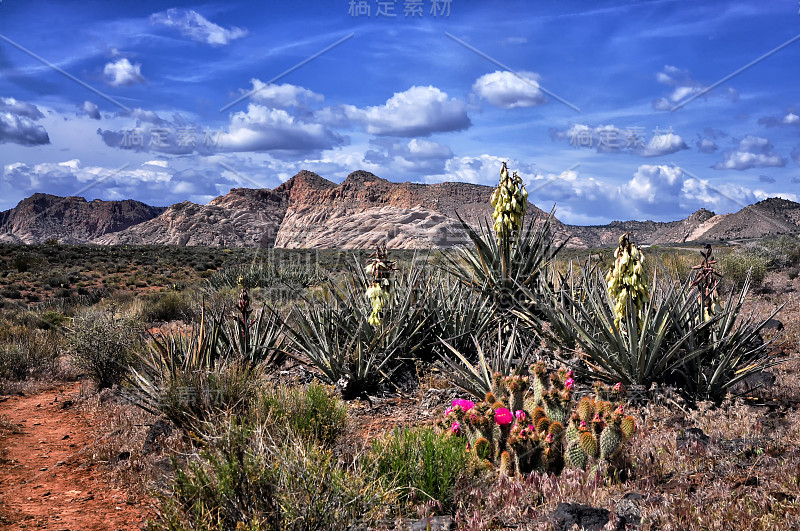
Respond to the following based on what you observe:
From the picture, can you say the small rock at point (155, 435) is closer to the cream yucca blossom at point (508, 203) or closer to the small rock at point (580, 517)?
the small rock at point (580, 517)

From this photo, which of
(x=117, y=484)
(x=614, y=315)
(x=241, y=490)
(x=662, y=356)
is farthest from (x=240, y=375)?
(x=662, y=356)

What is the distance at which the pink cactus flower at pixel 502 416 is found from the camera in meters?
4.05

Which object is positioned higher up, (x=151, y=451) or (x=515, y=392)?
(x=515, y=392)

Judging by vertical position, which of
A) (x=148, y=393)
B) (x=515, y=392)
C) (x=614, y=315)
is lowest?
(x=148, y=393)

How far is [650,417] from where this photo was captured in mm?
4977

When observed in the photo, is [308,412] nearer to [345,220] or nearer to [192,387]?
[192,387]

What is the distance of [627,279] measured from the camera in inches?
202

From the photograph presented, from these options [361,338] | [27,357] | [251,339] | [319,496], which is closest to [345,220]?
[27,357]

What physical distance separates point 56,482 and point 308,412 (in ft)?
7.45

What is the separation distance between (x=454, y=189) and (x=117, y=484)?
91.3 meters

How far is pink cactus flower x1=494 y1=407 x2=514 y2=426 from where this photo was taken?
4055 millimetres

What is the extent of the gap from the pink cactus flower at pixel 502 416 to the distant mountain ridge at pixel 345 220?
164ft

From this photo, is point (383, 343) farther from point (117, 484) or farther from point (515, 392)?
point (117, 484)

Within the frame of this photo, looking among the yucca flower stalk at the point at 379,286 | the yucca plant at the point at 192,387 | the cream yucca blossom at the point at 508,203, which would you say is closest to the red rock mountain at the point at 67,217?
the yucca plant at the point at 192,387
